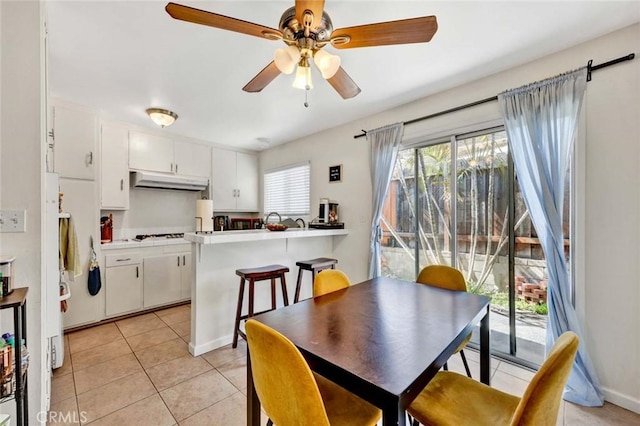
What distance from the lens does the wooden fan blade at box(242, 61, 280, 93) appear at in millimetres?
1709

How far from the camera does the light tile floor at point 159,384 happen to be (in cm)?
174

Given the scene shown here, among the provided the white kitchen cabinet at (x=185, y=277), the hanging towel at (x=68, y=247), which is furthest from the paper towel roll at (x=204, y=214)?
the white kitchen cabinet at (x=185, y=277)

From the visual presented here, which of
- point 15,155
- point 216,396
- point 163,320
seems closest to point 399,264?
point 216,396

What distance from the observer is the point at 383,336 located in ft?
3.92

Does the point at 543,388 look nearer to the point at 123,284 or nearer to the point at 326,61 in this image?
the point at 326,61

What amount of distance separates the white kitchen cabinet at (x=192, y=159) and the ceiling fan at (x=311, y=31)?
320 centimetres

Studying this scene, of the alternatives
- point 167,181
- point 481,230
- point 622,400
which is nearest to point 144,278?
point 167,181

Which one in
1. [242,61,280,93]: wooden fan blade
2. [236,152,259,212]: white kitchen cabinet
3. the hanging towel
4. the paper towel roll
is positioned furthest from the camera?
[236,152,259,212]: white kitchen cabinet

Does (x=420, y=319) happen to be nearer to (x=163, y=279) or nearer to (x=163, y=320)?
(x=163, y=320)

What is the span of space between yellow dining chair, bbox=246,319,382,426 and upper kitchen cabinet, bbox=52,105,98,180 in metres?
3.35

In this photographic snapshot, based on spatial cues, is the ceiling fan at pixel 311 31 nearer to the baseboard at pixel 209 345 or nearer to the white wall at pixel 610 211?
the white wall at pixel 610 211

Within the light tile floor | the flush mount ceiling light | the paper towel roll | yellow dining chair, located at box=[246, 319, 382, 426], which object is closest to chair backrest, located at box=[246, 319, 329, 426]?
yellow dining chair, located at box=[246, 319, 382, 426]

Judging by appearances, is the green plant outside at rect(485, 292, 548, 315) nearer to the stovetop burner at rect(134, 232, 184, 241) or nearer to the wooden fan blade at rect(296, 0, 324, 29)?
the wooden fan blade at rect(296, 0, 324, 29)

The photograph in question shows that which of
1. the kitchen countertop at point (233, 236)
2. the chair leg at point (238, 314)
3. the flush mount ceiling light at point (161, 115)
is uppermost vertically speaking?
the flush mount ceiling light at point (161, 115)
